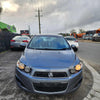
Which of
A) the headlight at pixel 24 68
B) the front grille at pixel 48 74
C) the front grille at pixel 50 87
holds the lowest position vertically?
the front grille at pixel 50 87

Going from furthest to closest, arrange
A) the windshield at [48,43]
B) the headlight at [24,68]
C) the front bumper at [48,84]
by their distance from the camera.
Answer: the windshield at [48,43] → the headlight at [24,68] → the front bumper at [48,84]

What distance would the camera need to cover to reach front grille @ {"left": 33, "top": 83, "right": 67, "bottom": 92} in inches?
69.2

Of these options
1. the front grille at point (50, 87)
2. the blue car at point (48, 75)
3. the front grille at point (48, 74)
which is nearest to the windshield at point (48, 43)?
the blue car at point (48, 75)

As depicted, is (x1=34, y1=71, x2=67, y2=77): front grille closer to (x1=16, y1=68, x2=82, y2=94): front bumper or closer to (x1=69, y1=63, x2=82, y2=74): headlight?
(x1=16, y1=68, x2=82, y2=94): front bumper

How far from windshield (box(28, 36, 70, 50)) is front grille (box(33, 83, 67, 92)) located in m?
1.30

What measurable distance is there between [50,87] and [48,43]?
5.43 feet

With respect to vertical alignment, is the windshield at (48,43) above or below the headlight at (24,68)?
above

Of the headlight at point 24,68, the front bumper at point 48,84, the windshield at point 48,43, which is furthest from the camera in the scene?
the windshield at point 48,43

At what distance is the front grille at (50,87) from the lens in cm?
176

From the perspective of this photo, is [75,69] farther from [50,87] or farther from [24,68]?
[24,68]

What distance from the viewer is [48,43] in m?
3.08

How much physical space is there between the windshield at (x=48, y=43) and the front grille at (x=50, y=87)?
4.26 feet

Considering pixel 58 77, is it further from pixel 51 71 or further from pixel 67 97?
pixel 67 97

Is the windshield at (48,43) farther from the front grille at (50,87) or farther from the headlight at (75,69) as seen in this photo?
the front grille at (50,87)
